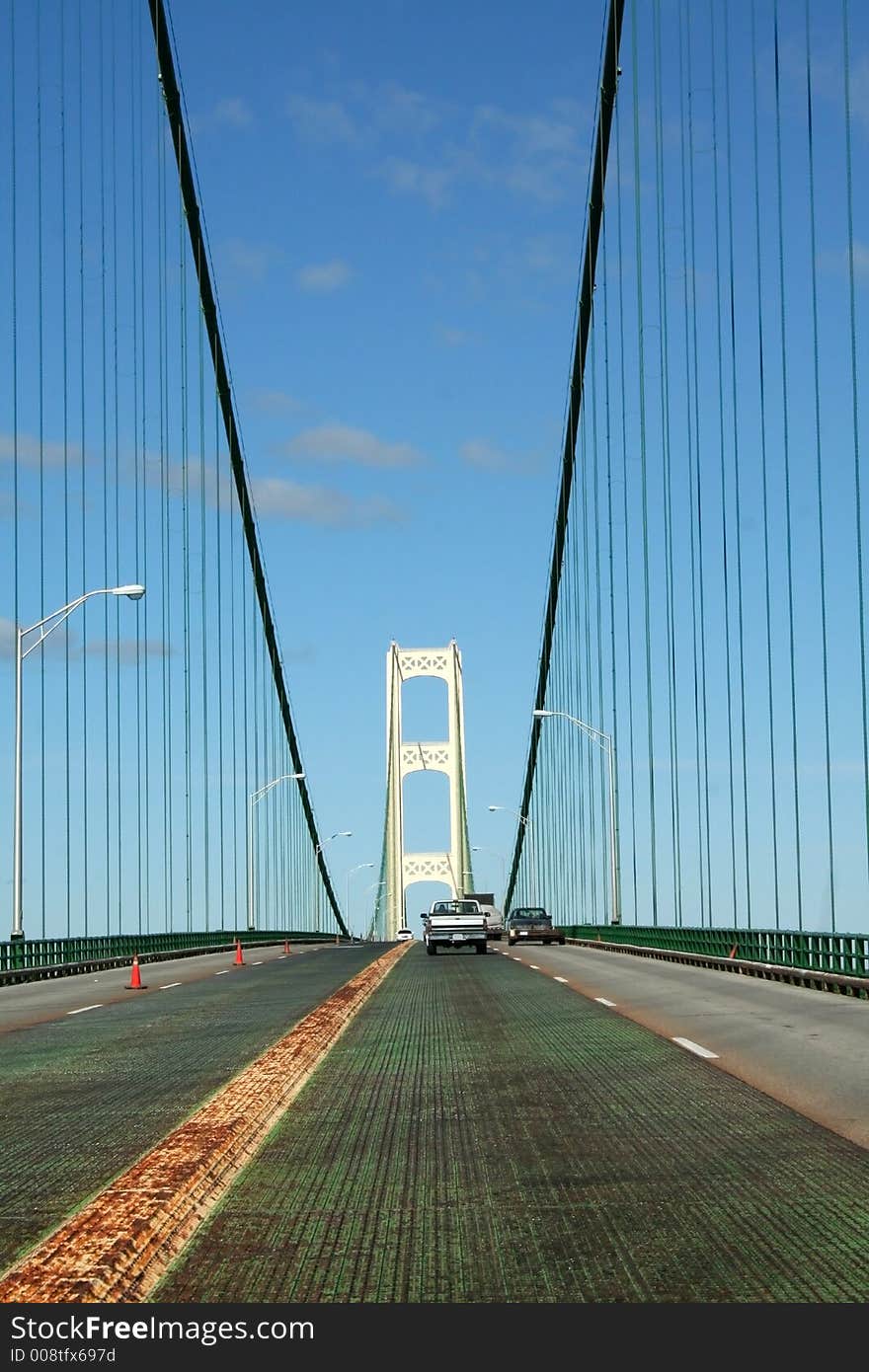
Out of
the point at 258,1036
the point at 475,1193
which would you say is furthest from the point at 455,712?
the point at 475,1193

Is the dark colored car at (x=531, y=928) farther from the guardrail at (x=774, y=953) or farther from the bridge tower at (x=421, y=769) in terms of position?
the bridge tower at (x=421, y=769)

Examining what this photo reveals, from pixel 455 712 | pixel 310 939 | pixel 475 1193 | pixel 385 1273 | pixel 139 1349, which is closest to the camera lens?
pixel 139 1349

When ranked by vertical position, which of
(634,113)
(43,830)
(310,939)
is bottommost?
(310,939)

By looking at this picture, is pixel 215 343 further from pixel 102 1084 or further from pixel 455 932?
pixel 102 1084

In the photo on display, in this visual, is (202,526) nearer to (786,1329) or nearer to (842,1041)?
(842,1041)

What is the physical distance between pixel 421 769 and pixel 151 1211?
124044 millimetres

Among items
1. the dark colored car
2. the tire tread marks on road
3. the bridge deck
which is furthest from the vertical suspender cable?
the bridge deck

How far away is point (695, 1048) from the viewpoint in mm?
14289

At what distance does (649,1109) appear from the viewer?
10.1 m

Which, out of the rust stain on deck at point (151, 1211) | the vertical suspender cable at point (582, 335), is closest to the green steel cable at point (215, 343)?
the vertical suspender cable at point (582, 335)

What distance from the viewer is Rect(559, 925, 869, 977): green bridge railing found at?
24984 mm

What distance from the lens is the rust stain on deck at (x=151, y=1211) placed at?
5.18m

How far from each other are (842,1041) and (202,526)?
5472 cm

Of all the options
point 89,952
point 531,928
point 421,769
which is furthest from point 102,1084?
point 421,769
